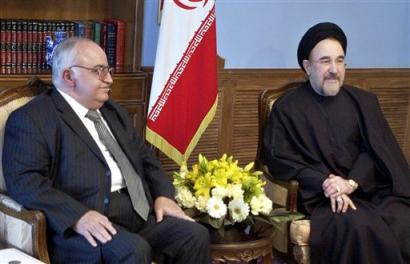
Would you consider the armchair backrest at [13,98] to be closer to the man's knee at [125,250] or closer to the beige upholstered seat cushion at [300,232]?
the man's knee at [125,250]

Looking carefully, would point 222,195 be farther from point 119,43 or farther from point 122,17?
point 122,17

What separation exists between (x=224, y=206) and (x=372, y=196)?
2.98 feet

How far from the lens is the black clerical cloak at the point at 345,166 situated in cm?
306

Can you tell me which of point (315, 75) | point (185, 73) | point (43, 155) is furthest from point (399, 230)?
point (43, 155)

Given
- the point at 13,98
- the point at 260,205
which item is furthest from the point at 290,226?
the point at 13,98

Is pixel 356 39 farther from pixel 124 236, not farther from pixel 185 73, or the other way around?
pixel 124 236

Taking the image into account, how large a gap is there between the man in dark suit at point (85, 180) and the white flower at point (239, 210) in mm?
144

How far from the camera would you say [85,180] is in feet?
8.66

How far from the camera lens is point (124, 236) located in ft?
8.29

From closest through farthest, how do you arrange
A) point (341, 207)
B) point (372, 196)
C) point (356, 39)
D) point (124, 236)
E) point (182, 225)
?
point (124, 236)
point (182, 225)
point (341, 207)
point (372, 196)
point (356, 39)

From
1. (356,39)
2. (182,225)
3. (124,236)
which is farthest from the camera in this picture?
(356,39)

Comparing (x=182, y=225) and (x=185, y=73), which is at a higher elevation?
(x=185, y=73)

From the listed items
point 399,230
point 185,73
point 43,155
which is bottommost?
point 399,230

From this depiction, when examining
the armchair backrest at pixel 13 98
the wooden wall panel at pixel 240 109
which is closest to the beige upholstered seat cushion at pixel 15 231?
the armchair backrest at pixel 13 98
